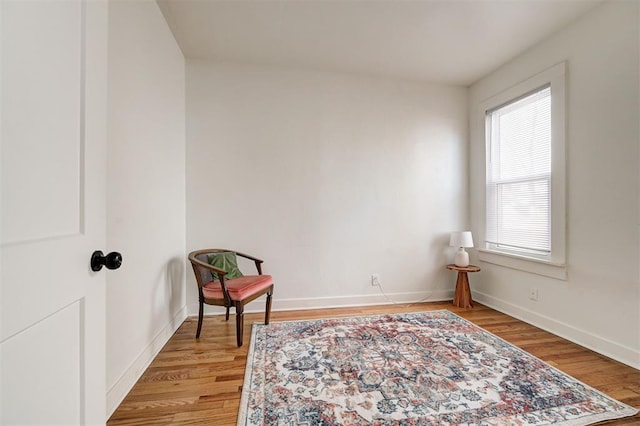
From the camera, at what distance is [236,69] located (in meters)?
2.94

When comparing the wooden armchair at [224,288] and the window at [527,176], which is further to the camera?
the window at [527,176]

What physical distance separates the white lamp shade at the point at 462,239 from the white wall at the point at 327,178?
0.22 metres

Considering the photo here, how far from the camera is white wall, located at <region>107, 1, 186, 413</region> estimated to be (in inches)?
60.5

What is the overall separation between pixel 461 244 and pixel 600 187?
1.27 metres

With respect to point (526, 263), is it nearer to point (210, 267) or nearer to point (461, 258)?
point (461, 258)

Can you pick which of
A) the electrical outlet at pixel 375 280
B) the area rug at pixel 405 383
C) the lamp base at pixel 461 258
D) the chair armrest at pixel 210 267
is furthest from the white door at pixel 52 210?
the lamp base at pixel 461 258

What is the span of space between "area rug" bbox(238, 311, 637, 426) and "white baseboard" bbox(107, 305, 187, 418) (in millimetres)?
683

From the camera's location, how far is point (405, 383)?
1.69 meters

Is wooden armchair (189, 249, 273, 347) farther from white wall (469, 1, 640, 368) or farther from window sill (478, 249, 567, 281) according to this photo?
white wall (469, 1, 640, 368)

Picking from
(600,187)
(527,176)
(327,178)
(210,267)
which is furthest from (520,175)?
(210,267)

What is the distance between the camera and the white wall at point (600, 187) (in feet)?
6.39

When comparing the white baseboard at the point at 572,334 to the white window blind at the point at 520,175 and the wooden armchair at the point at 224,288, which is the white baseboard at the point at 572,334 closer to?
the white window blind at the point at 520,175

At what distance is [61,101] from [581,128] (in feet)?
10.6

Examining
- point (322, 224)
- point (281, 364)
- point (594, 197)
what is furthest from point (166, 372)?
point (594, 197)
